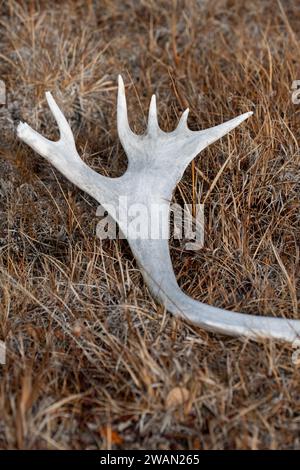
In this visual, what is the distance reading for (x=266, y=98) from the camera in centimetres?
329

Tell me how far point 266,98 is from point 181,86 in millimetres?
491

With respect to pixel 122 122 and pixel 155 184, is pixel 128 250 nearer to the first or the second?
pixel 155 184

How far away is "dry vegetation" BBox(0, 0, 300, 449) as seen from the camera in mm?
2256

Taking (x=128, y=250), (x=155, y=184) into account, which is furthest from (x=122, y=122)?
(x=128, y=250)

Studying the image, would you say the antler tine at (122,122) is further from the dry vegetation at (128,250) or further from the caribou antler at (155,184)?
the dry vegetation at (128,250)

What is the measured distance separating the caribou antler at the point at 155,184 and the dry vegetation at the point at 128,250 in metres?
0.08

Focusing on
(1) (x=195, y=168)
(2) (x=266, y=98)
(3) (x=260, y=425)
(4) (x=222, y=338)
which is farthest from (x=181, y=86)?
(3) (x=260, y=425)

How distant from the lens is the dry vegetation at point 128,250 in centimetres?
226

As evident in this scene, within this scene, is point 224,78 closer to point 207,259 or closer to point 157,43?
point 157,43

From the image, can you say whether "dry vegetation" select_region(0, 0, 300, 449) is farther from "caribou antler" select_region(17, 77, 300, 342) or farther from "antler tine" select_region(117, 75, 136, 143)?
"antler tine" select_region(117, 75, 136, 143)

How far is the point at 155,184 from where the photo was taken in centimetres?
275

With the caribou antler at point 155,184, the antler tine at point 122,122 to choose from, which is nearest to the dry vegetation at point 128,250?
the caribou antler at point 155,184

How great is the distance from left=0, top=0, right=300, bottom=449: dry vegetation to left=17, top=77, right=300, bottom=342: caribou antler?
8 centimetres

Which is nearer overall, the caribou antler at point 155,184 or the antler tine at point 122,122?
the caribou antler at point 155,184
